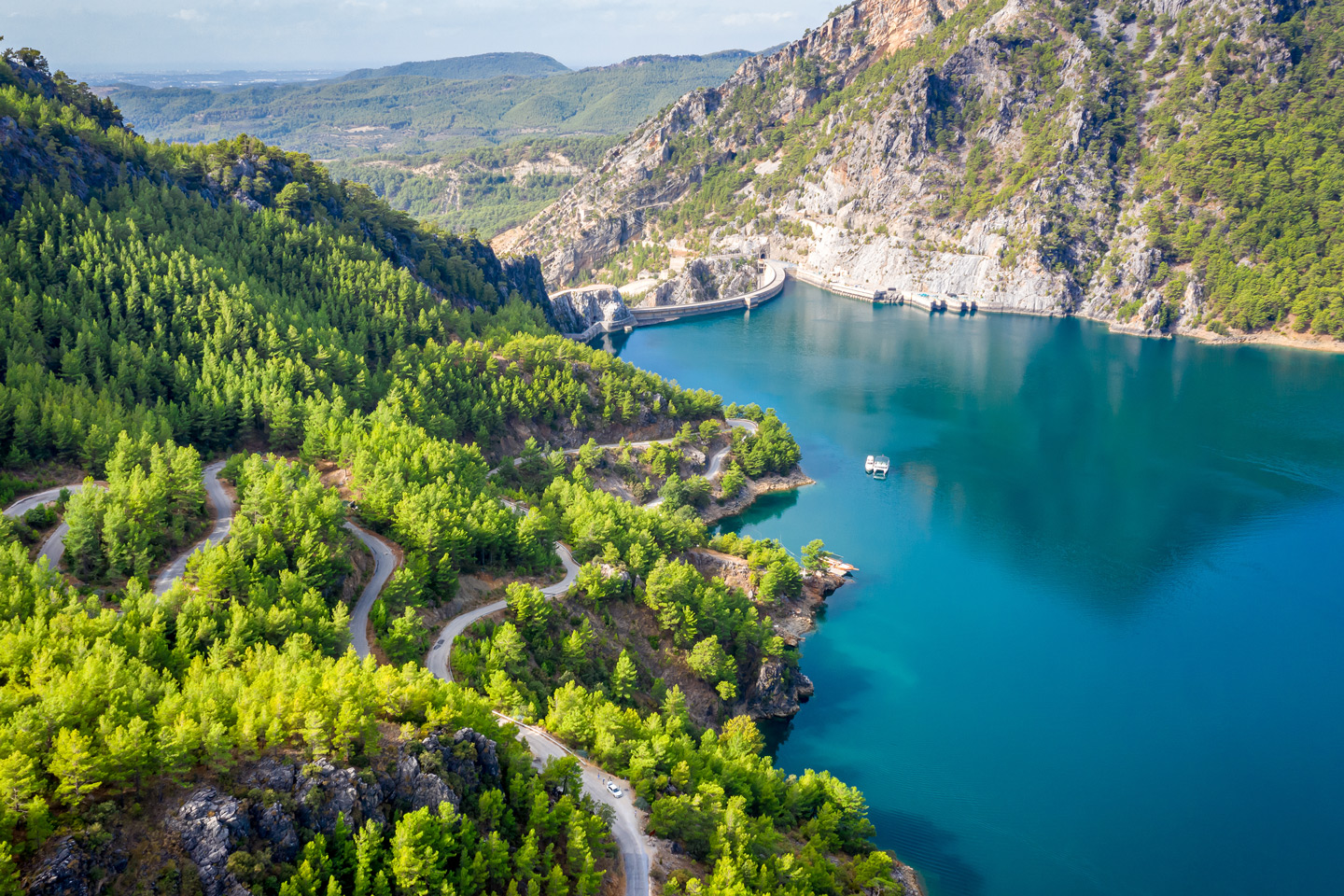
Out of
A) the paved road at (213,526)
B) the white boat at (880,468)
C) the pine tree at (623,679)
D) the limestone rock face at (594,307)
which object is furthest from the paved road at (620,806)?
the limestone rock face at (594,307)

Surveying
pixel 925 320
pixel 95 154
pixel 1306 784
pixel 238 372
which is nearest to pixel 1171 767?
pixel 1306 784

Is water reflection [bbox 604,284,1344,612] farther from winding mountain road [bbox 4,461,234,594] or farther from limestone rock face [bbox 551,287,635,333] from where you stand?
winding mountain road [bbox 4,461,234,594]

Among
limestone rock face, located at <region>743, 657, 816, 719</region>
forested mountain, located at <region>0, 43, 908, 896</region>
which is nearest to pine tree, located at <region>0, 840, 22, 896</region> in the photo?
forested mountain, located at <region>0, 43, 908, 896</region>

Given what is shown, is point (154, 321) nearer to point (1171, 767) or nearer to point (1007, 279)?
point (1171, 767)

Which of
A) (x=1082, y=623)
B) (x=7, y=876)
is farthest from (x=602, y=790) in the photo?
(x=1082, y=623)

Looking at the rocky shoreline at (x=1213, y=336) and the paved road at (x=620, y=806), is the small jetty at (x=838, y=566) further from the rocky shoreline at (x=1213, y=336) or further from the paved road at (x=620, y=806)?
the rocky shoreline at (x=1213, y=336)

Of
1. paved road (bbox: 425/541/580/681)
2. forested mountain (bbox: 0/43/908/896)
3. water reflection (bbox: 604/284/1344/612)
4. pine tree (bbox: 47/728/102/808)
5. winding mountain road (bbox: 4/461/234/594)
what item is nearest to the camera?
pine tree (bbox: 47/728/102/808)
